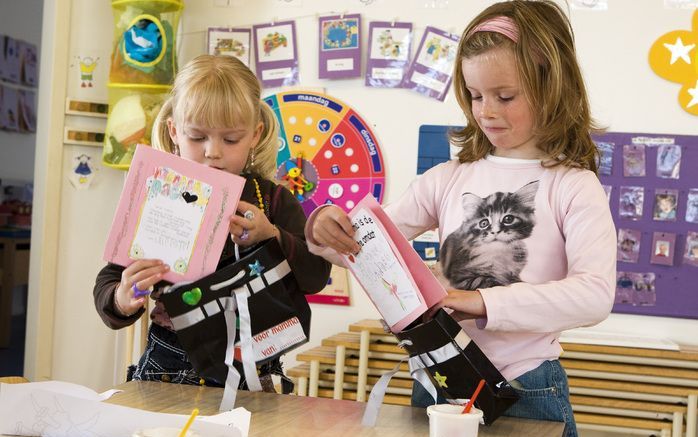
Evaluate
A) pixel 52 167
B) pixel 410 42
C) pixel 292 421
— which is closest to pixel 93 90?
pixel 52 167

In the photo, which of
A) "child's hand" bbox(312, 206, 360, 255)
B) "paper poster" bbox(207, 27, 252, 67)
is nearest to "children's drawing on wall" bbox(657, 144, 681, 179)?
"paper poster" bbox(207, 27, 252, 67)

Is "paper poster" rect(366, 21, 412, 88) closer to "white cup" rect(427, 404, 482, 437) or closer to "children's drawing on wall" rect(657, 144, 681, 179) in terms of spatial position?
"children's drawing on wall" rect(657, 144, 681, 179)

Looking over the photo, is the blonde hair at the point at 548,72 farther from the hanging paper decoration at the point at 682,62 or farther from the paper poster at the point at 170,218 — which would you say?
the hanging paper decoration at the point at 682,62

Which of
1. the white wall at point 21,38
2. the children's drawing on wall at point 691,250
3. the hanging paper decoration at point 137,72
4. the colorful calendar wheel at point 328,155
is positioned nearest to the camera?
the children's drawing on wall at point 691,250

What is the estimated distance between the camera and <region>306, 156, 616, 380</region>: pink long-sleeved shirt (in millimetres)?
1338

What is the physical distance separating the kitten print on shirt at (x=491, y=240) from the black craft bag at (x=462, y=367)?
0.65 feet

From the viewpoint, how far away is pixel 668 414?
304 centimetres

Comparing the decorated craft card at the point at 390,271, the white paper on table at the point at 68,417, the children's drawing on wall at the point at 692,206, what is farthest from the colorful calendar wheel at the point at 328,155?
the white paper on table at the point at 68,417

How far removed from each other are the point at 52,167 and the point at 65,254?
1.17ft

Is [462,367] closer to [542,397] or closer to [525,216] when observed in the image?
[542,397]

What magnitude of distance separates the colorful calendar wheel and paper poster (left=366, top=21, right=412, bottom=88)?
0.17m

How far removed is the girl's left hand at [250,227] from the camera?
151 cm

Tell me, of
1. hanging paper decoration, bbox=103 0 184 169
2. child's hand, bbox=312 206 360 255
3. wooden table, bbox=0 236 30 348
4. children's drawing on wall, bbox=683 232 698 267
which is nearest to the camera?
child's hand, bbox=312 206 360 255

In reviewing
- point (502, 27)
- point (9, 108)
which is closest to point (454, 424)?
point (502, 27)
